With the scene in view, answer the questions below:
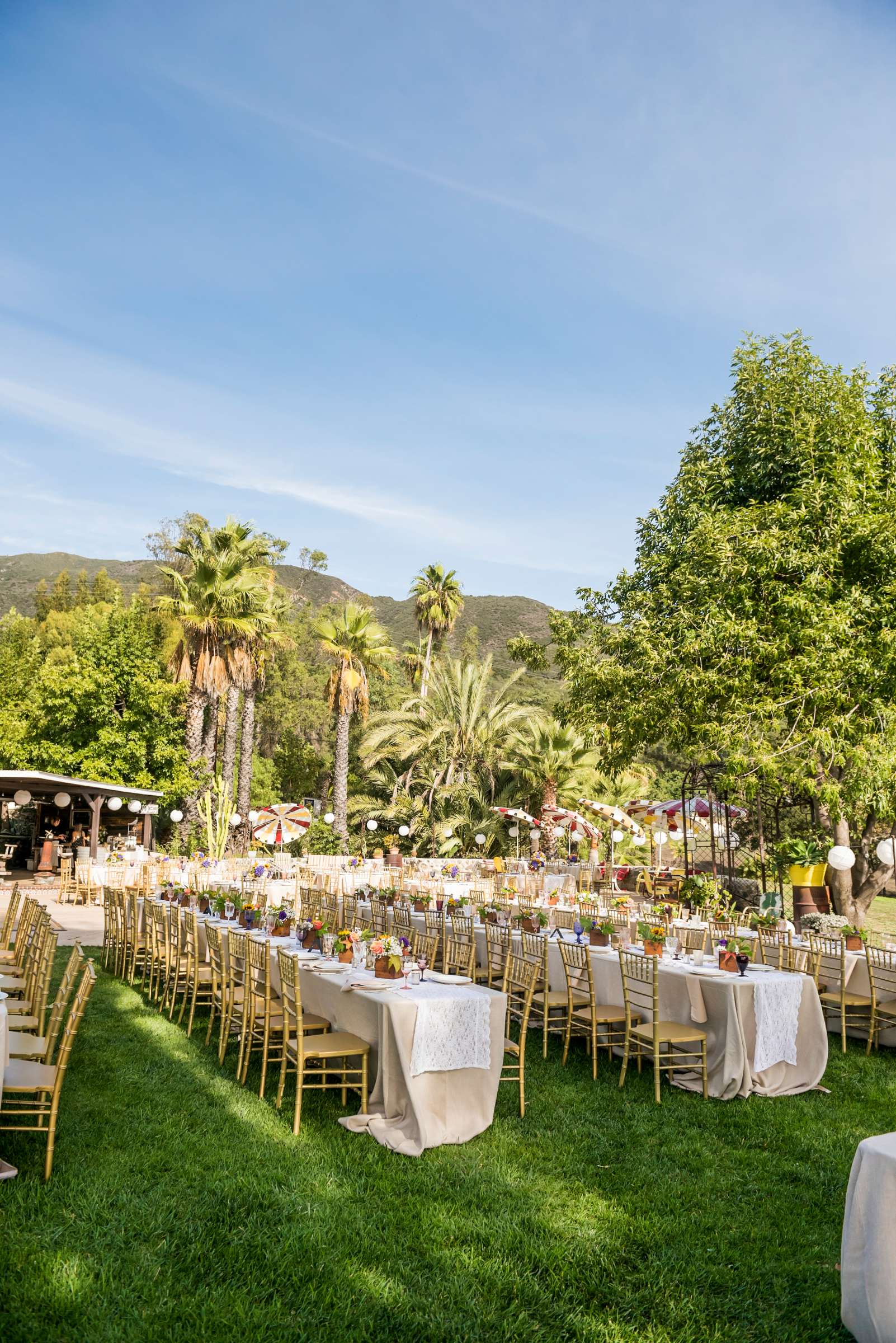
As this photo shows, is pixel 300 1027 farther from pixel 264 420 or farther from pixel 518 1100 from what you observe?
pixel 264 420

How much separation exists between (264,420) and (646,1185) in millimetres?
27484

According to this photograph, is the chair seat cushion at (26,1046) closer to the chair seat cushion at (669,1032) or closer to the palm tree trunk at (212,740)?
the chair seat cushion at (669,1032)

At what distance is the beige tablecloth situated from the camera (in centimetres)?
330

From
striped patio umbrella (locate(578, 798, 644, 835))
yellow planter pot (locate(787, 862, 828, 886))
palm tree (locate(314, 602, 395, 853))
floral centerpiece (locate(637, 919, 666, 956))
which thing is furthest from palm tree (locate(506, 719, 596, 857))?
floral centerpiece (locate(637, 919, 666, 956))

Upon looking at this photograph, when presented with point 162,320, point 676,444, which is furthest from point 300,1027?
point 162,320

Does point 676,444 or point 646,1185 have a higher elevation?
point 676,444

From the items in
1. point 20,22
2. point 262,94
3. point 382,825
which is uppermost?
point 262,94

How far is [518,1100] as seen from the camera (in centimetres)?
688

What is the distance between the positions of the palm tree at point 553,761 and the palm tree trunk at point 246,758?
9.18 metres

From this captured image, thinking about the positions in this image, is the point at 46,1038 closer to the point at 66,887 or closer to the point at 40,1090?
the point at 40,1090

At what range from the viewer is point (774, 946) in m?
9.55

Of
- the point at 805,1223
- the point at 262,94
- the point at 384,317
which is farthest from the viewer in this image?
the point at 384,317

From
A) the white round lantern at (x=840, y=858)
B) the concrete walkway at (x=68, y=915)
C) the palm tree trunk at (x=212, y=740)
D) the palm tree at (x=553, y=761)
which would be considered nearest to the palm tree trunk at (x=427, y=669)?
the palm tree at (x=553, y=761)

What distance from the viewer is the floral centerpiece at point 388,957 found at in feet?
22.6
